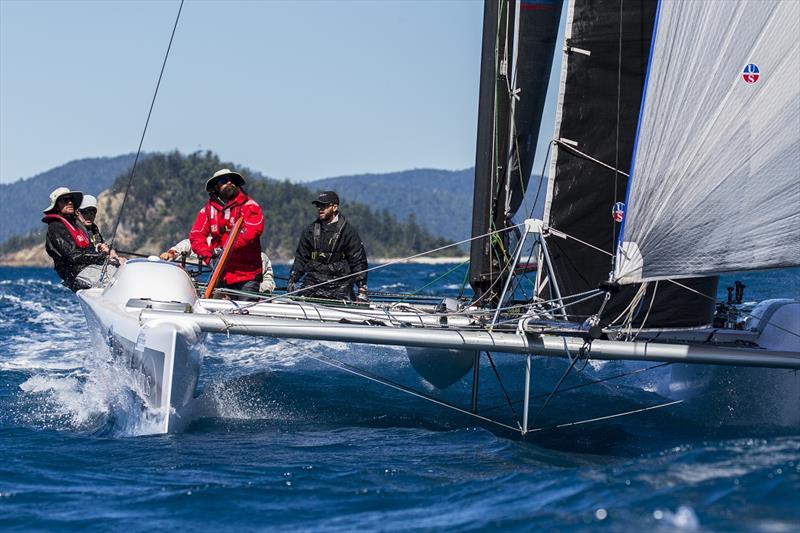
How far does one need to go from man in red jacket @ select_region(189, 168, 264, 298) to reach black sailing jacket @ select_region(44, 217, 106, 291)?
110cm

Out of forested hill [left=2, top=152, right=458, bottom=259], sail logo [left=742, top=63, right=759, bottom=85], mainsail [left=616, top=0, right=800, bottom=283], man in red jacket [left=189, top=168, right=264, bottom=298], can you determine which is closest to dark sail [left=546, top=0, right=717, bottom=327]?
mainsail [left=616, top=0, right=800, bottom=283]

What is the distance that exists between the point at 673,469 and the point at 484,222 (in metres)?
3.73

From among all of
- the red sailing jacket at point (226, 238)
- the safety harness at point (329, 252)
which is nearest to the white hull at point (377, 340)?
the red sailing jacket at point (226, 238)

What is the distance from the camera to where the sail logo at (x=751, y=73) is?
5824 millimetres

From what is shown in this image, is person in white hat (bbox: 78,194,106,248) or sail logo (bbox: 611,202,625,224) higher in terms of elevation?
sail logo (bbox: 611,202,625,224)

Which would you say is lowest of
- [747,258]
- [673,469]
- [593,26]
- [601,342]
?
[673,469]

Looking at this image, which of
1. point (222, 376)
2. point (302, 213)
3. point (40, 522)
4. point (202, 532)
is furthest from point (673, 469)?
point (302, 213)

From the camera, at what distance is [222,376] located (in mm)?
10133

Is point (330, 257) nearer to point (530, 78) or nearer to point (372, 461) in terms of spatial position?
point (530, 78)

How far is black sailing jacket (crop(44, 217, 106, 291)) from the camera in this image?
9.15 m

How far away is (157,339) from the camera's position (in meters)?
6.42

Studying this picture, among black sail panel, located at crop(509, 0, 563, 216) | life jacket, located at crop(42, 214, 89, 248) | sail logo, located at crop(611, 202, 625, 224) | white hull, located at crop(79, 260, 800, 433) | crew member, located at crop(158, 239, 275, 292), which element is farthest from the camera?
life jacket, located at crop(42, 214, 89, 248)

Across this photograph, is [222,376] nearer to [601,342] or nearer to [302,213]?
[601,342]

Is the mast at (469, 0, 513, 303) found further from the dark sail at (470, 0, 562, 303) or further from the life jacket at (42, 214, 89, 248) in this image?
the life jacket at (42, 214, 89, 248)
